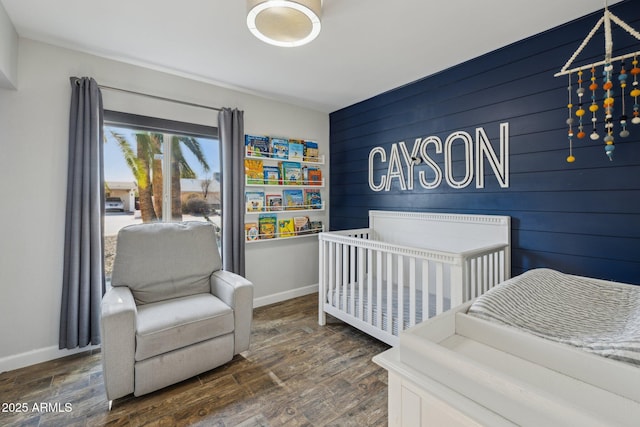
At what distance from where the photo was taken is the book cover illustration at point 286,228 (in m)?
3.43

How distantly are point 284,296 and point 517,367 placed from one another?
2943mm

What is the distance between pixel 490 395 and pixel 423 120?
2.58 meters

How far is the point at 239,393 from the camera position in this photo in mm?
1830

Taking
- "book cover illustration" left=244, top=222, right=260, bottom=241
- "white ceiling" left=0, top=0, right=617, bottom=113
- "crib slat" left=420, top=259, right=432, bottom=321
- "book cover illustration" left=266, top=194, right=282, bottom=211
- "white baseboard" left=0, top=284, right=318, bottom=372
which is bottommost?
"white baseboard" left=0, top=284, right=318, bottom=372

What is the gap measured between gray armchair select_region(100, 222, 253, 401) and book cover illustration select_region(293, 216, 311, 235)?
1.20m

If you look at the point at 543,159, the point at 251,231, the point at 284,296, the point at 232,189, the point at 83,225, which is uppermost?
the point at 543,159

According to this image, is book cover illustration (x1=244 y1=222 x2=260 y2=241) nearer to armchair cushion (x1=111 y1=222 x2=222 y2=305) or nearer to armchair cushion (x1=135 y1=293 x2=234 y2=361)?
armchair cushion (x1=111 y1=222 x2=222 y2=305)

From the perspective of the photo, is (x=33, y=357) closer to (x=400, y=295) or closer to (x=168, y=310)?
(x=168, y=310)

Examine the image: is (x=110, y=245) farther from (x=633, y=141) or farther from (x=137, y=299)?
(x=633, y=141)

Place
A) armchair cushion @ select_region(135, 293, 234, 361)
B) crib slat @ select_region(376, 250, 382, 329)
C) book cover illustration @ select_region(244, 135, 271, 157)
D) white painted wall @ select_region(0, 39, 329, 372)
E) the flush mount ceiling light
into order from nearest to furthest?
1. the flush mount ceiling light
2. armchair cushion @ select_region(135, 293, 234, 361)
3. white painted wall @ select_region(0, 39, 329, 372)
4. crib slat @ select_region(376, 250, 382, 329)
5. book cover illustration @ select_region(244, 135, 271, 157)

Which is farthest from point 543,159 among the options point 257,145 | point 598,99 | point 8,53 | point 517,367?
point 8,53

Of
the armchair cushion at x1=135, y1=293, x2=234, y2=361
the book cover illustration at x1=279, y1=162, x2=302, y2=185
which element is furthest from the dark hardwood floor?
the book cover illustration at x1=279, y1=162, x2=302, y2=185

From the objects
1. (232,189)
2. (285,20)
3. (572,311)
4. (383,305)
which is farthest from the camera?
(232,189)

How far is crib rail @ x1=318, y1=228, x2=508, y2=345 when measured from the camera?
6.15 ft
